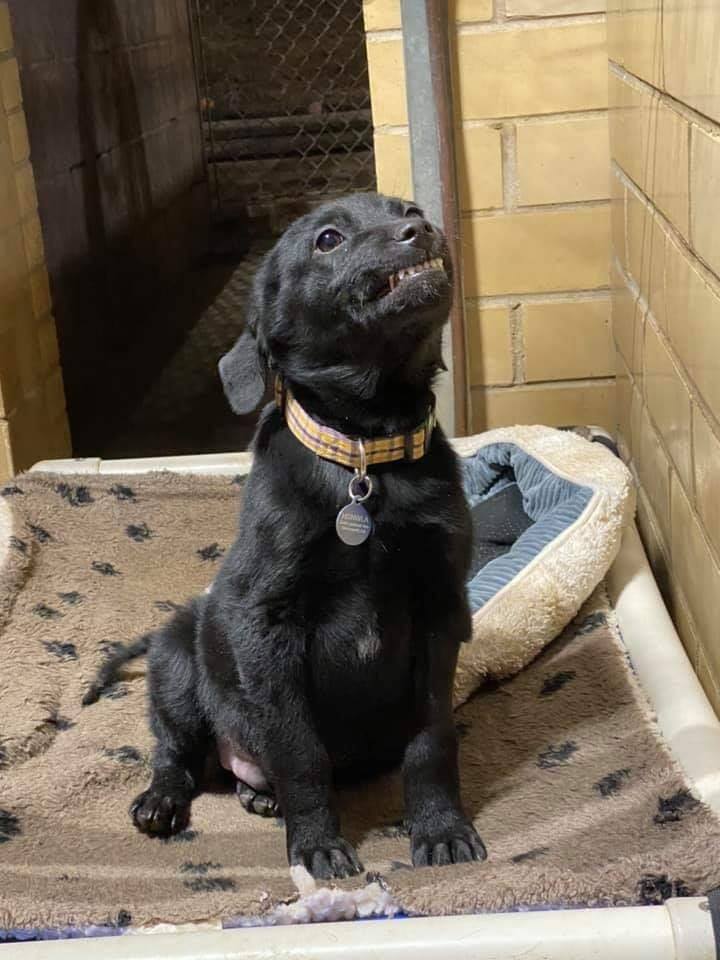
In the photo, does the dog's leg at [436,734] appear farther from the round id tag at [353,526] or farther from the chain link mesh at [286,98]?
the chain link mesh at [286,98]

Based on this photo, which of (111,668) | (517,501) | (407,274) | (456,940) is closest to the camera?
(456,940)

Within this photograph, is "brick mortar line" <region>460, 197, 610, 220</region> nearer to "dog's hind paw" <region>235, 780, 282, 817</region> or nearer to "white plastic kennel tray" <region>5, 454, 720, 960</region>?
"dog's hind paw" <region>235, 780, 282, 817</region>

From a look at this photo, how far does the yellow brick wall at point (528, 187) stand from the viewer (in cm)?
263

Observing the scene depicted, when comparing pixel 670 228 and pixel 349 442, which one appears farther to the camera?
pixel 670 228

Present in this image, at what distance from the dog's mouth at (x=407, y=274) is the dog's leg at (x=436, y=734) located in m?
0.40

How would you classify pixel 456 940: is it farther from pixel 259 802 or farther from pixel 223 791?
pixel 223 791

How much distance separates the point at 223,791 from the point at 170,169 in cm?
341

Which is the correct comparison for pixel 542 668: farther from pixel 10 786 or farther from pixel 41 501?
pixel 41 501

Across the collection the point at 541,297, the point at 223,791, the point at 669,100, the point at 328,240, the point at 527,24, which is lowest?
the point at 223,791

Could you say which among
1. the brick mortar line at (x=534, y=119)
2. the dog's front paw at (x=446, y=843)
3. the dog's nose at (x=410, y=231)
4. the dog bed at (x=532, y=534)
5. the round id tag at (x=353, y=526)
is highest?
the brick mortar line at (x=534, y=119)

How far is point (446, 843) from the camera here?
151 cm

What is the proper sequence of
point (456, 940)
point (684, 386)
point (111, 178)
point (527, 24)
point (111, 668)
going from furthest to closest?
point (111, 178)
point (527, 24)
point (111, 668)
point (684, 386)
point (456, 940)

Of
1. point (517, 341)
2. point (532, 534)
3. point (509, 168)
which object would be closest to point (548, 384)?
point (517, 341)

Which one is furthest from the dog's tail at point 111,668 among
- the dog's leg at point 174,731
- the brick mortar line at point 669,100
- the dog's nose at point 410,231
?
the brick mortar line at point 669,100
